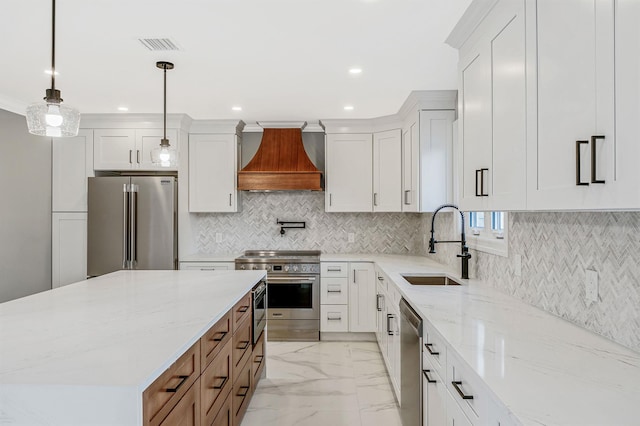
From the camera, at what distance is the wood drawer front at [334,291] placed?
4.33 metres

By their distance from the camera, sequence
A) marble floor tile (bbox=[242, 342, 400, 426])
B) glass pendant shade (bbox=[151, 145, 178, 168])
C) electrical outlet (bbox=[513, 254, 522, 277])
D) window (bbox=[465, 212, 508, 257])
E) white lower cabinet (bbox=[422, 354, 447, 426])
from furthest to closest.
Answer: glass pendant shade (bbox=[151, 145, 178, 168])
marble floor tile (bbox=[242, 342, 400, 426])
window (bbox=[465, 212, 508, 257])
electrical outlet (bbox=[513, 254, 522, 277])
white lower cabinet (bbox=[422, 354, 447, 426])

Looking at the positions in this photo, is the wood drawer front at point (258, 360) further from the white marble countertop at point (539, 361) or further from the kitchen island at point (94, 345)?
the white marble countertop at point (539, 361)

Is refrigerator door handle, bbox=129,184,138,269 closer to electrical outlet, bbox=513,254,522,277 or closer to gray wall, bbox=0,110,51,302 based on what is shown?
gray wall, bbox=0,110,51,302

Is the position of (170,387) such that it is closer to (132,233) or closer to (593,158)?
(593,158)

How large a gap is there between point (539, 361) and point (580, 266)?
0.60 m

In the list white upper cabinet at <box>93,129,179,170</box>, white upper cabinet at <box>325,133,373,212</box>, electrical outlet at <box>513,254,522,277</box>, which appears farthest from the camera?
white upper cabinet at <box>325,133,373,212</box>

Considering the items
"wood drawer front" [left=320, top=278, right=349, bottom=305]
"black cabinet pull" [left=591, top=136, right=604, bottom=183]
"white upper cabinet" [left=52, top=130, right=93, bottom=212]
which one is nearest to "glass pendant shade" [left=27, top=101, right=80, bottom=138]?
"black cabinet pull" [left=591, top=136, right=604, bottom=183]

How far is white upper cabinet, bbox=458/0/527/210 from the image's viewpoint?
1510 mm

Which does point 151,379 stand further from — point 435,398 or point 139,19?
point 139,19

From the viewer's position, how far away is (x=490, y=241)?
2.73 m

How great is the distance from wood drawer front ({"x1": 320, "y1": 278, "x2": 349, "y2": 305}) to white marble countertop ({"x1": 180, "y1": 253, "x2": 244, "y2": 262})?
3.44 ft

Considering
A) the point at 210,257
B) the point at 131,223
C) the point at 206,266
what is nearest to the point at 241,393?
the point at 206,266

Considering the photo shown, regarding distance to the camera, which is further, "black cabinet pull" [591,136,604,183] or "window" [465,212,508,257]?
"window" [465,212,508,257]

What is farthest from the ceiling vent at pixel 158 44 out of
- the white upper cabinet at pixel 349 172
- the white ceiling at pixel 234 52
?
the white upper cabinet at pixel 349 172
